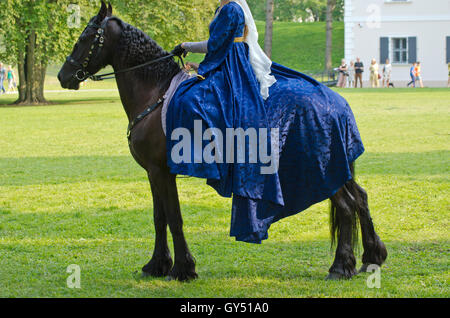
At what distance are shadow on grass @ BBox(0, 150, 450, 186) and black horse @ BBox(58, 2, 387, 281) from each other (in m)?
5.14

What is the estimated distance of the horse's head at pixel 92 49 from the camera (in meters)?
5.57

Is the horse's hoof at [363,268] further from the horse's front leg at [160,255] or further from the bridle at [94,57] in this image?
the bridle at [94,57]

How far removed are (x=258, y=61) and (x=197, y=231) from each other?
2765 mm

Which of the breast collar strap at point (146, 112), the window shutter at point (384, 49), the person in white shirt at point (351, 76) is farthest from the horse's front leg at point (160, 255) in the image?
the window shutter at point (384, 49)

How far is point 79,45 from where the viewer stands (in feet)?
18.4

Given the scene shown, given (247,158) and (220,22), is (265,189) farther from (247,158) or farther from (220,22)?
(220,22)

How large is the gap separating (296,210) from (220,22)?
1.73 m

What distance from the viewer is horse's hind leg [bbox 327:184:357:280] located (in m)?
5.54

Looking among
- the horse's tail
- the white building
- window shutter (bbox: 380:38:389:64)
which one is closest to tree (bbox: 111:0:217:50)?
the white building

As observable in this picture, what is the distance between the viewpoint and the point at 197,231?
760cm

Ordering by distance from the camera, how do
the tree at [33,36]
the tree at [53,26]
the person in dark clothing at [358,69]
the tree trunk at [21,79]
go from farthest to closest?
the person in dark clothing at [358,69]
the tree trunk at [21,79]
the tree at [53,26]
the tree at [33,36]

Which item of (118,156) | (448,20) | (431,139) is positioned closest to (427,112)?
(431,139)

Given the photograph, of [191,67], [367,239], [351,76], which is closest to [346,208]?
[367,239]

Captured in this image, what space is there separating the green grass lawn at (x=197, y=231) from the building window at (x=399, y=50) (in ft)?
87.1
